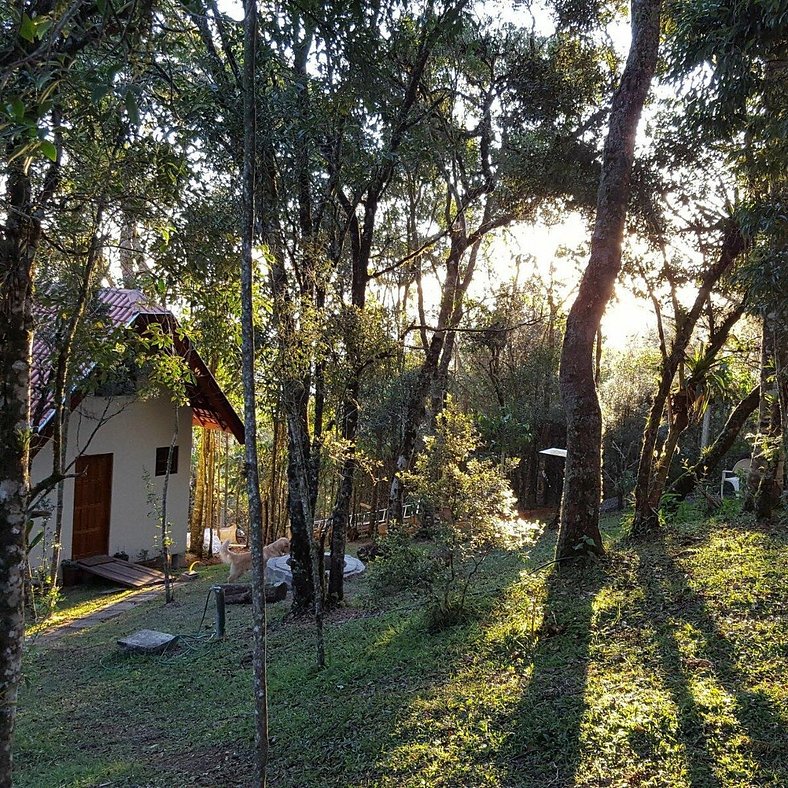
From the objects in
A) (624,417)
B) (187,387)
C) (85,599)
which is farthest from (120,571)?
(624,417)

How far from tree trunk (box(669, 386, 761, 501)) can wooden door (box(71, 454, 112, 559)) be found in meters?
11.6

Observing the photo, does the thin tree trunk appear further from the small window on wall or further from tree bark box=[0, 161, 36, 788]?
the small window on wall

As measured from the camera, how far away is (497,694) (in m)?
4.69

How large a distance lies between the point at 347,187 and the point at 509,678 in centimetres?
657

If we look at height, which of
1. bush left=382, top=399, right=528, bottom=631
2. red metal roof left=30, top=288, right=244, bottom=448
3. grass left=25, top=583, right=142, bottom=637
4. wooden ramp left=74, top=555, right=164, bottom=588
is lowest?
grass left=25, top=583, right=142, bottom=637

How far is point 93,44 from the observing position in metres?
3.35

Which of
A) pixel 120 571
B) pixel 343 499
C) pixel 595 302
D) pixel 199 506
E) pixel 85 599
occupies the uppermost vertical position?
pixel 595 302

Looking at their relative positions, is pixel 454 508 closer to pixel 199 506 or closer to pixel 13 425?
pixel 13 425

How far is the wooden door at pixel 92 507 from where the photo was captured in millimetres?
13188

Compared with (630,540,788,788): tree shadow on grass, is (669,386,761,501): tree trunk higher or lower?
higher

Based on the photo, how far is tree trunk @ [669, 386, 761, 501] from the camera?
1011 centimetres

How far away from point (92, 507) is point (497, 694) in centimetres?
1147

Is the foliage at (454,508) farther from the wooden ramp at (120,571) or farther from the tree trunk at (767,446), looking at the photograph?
the wooden ramp at (120,571)

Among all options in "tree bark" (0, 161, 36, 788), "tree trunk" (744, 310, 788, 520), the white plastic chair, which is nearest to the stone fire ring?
"tree trunk" (744, 310, 788, 520)
